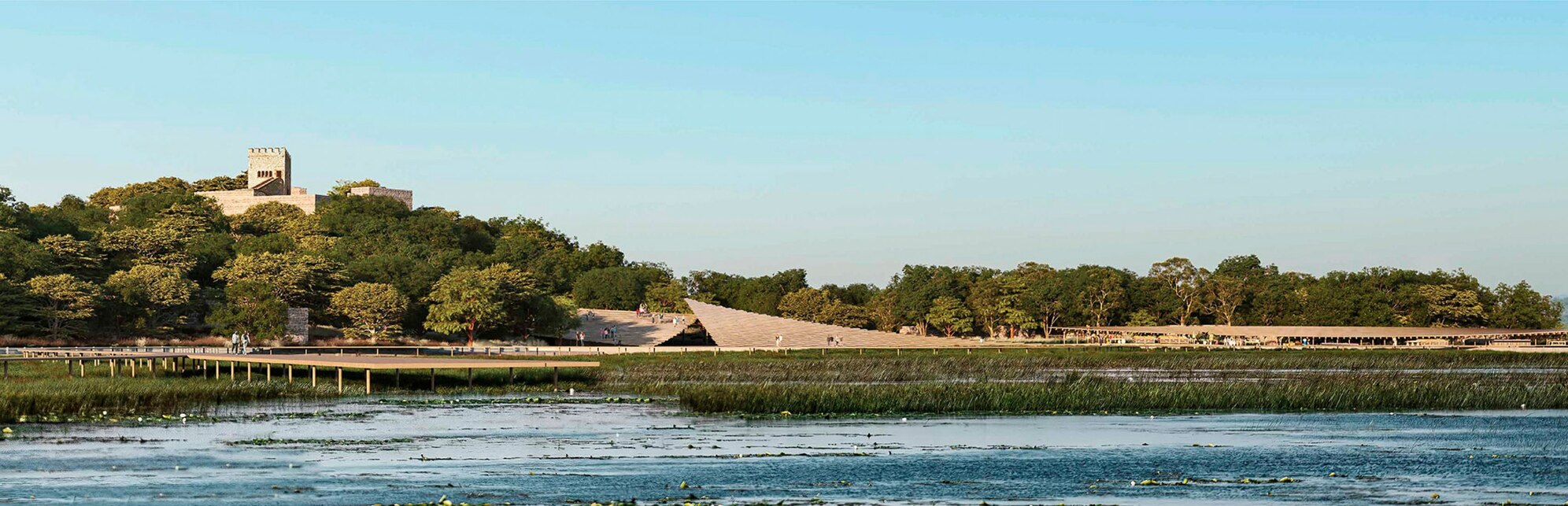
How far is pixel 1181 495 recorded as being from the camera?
2619cm

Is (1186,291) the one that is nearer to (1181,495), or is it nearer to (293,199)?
(293,199)

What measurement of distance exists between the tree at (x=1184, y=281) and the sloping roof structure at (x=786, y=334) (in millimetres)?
39449

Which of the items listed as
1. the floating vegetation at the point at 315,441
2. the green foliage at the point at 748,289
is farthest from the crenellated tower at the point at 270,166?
the floating vegetation at the point at 315,441

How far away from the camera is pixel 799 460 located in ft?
101

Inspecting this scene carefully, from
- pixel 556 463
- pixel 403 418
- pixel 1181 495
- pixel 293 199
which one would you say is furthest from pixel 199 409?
pixel 293 199

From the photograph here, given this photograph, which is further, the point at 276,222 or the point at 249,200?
the point at 249,200

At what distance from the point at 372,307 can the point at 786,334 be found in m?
26.8

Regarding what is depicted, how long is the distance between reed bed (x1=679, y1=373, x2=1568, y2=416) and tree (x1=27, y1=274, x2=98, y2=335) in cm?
5616

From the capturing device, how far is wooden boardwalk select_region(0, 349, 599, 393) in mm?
54938

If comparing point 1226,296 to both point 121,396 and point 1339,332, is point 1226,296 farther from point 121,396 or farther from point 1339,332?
point 121,396

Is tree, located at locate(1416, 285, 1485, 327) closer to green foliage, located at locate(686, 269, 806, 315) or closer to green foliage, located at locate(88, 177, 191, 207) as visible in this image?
green foliage, located at locate(686, 269, 806, 315)

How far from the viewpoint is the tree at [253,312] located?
9281 centimetres

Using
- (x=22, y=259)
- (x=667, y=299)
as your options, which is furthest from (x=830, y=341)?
(x=22, y=259)

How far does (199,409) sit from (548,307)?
65253 mm
